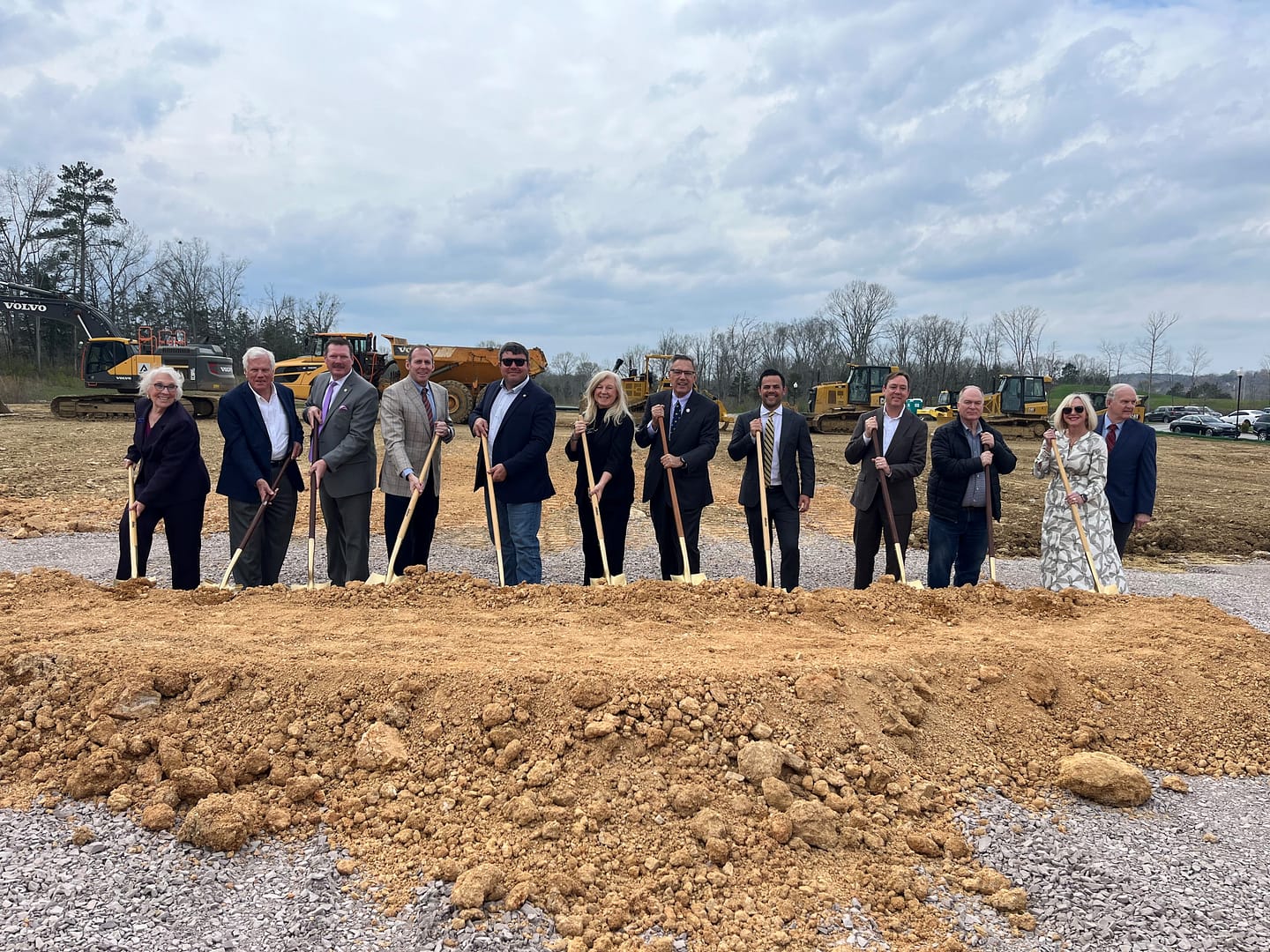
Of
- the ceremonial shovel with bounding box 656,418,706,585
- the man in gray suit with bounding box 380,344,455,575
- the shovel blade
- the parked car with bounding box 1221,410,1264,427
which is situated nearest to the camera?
the shovel blade

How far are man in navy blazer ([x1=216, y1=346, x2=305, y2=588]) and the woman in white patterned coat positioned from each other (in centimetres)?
535

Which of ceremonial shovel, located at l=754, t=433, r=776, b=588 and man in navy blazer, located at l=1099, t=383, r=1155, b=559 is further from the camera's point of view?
ceremonial shovel, located at l=754, t=433, r=776, b=588

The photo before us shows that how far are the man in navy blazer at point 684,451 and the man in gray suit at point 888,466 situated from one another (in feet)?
3.52

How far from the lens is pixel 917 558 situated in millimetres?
8133

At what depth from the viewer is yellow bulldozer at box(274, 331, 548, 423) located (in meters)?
22.1

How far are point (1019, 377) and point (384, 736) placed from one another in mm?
28755

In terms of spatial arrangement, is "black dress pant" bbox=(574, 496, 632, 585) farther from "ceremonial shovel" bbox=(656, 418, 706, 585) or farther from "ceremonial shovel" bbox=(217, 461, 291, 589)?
"ceremonial shovel" bbox=(217, 461, 291, 589)

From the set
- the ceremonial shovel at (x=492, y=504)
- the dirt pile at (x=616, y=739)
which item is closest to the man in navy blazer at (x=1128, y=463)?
the dirt pile at (x=616, y=739)

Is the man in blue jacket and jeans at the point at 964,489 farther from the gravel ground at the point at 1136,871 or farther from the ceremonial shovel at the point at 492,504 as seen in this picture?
the ceremonial shovel at the point at 492,504

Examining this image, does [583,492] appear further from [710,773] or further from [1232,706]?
[1232,706]

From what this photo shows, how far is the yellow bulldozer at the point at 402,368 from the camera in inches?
869

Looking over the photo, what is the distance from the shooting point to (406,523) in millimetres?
5246

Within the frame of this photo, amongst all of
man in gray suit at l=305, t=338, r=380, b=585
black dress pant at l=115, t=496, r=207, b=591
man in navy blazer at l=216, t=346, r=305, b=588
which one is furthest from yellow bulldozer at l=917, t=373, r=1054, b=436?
black dress pant at l=115, t=496, r=207, b=591

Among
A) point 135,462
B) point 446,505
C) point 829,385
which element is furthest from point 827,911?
point 829,385
